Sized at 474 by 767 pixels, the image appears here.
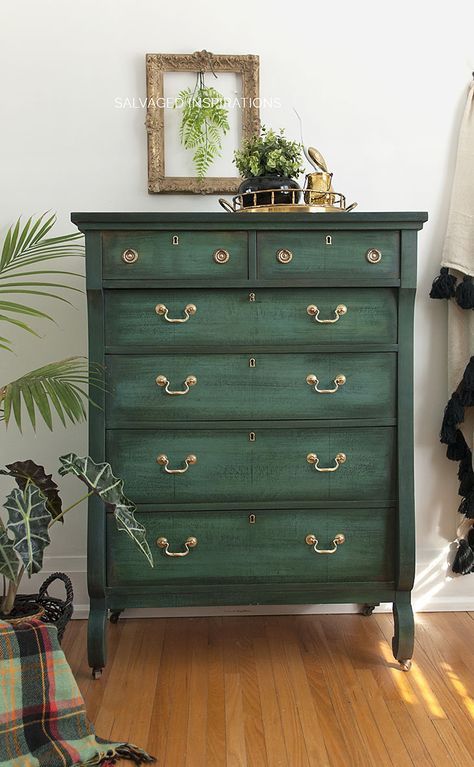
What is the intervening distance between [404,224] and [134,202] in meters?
0.95

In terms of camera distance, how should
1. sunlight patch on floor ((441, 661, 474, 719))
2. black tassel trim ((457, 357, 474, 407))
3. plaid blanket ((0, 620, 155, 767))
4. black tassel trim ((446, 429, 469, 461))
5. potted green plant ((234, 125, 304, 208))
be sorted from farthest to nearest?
black tassel trim ((446, 429, 469, 461)), black tassel trim ((457, 357, 474, 407)), potted green plant ((234, 125, 304, 208)), sunlight patch on floor ((441, 661, 474, 719)), plaid blanket ((0, 620, 155, 767))

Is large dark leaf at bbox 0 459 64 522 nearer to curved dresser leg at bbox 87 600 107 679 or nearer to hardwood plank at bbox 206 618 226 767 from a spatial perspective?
curved dresser leg at bbox 87 600 107 679

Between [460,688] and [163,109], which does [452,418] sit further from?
[163,109]

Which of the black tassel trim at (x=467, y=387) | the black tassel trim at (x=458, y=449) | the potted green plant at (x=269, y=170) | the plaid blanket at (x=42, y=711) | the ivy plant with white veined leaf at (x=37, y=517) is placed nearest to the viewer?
the plaid blanket at (x=42, y=711)

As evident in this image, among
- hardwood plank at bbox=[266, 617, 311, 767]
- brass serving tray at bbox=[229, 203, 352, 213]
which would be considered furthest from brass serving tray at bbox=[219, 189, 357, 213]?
hardwood plank at bbox=[266, 617, 311, 767]

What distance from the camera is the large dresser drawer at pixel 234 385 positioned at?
6.61 feet

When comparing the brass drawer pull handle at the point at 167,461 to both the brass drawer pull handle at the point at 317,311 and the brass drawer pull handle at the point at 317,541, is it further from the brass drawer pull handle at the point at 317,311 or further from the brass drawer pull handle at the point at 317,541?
the brass drawer pull handle at the point at 317,311

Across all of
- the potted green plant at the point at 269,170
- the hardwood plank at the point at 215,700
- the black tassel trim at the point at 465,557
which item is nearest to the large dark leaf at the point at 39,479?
the hardwood plank at the point at 215,700

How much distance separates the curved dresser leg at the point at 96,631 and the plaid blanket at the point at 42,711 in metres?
0.20

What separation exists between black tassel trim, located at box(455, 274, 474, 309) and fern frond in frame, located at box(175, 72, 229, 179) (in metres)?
0.93

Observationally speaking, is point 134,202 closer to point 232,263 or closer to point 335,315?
point 232,263

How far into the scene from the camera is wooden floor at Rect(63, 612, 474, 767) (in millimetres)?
1735

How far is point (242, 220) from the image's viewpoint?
196cm

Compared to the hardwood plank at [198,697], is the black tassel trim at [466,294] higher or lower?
higher
